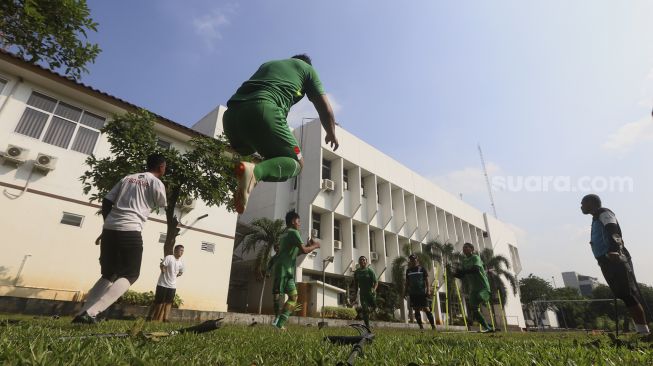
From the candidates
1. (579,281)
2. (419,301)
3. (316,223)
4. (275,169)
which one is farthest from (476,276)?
(579,281)

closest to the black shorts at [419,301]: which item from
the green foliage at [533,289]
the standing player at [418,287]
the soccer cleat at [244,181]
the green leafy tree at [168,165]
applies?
the standing player at [418,287]

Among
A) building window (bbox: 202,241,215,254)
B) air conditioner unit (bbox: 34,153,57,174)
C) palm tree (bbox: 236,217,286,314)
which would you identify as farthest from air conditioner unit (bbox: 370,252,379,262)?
air conditioner unit (bbox: 34,153,57,174)

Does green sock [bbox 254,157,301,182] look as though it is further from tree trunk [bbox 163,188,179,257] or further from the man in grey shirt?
tree trunk [bbox 163,188,179,257]

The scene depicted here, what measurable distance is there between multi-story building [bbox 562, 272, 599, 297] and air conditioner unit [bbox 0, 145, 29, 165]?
140m

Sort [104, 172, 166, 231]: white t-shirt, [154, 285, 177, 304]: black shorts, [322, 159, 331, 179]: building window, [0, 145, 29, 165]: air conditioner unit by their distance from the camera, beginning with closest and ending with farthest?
[104, 172, 166, 231]: white t-shirt → [154, 285, 177, 304]: black shorts → [0, 145, 29, 165]: air conditioner unit → [322, 159, 331, 179]: building window

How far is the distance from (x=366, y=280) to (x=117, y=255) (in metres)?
7.20

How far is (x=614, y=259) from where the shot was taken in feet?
16.5

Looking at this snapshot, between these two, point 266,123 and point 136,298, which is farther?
point 136,298

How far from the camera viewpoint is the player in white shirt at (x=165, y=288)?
29.8 feet

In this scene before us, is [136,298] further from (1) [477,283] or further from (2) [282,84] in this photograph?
(2) [282,84]

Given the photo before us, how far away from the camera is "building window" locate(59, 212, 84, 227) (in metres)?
14.2

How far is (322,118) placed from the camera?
3.45m

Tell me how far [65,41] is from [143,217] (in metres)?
5.53

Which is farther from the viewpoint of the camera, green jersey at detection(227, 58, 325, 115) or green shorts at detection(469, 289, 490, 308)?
Answer: green shorts at detection(469, 289, 490, 308)
